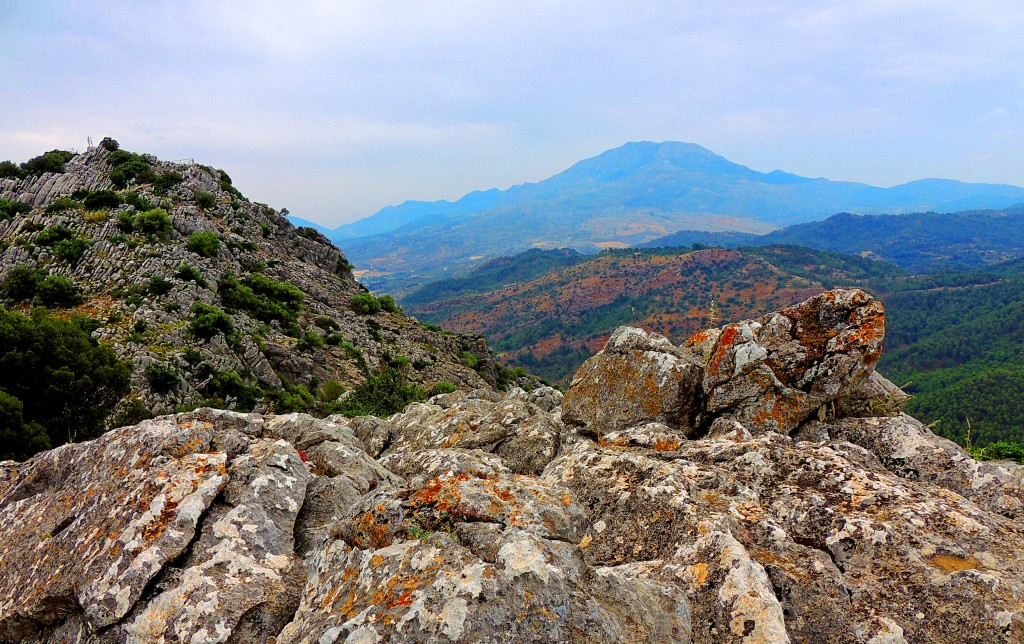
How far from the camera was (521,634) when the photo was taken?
3.49m

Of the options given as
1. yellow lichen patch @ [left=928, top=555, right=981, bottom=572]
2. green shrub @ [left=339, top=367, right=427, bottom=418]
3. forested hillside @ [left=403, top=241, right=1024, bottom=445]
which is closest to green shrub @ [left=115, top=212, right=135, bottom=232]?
green shrub @ [left=339, top=367, right=427, bottom=418]

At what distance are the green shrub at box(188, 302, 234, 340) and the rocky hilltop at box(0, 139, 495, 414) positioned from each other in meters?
0.08

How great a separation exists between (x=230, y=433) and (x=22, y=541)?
256cm

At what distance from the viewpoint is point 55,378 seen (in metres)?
13.6

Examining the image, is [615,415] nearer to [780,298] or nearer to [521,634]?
[521,634]

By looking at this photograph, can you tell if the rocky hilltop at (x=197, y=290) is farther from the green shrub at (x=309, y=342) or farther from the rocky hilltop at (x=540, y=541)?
the rocky hilltop at (x=540, y=541)

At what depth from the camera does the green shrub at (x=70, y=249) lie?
103 feet

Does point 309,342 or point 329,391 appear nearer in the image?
point 329,391

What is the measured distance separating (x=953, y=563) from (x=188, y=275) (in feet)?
130

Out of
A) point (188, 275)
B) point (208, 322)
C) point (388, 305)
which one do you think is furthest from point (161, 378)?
point (388, 305)

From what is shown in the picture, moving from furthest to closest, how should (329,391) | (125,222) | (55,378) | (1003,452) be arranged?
1. (125,222)
2. (329,391)
3. (1003,452)
4. (55,378)

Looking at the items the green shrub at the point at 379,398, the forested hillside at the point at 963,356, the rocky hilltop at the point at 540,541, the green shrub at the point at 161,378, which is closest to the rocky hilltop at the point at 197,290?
the green shrub at the point at 161,378

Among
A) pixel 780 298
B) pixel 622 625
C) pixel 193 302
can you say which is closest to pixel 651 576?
pixel 622 625

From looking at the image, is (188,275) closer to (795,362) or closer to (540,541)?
(540,541)
